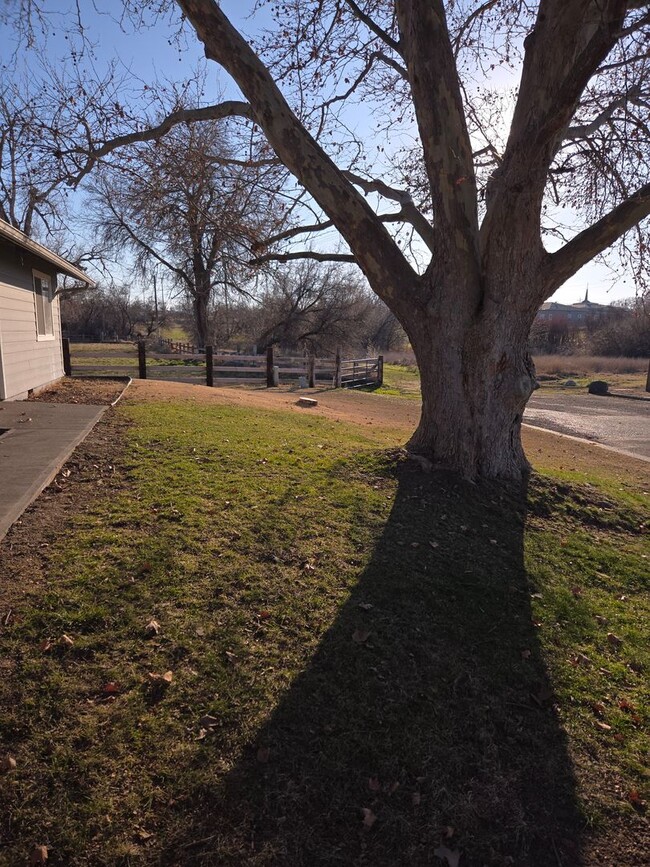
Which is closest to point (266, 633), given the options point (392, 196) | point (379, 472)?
point (379, 472)

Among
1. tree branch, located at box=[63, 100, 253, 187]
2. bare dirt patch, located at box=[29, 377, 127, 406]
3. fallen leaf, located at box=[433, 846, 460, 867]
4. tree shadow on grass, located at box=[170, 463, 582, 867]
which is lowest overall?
fallen leaf, located at box=[433, 846, 460, 867]

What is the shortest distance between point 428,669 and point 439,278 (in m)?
4.25

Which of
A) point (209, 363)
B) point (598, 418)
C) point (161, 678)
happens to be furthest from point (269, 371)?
point (161, 678)

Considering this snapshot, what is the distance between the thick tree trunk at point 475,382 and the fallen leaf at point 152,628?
4003 mm

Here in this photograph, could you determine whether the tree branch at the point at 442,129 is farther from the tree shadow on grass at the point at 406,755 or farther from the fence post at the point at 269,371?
the fence post at the point at 269,371

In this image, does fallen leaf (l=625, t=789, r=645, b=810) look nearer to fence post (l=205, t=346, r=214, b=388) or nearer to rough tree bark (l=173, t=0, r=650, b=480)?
rough tree bark (l=173, t=0, r=650, b=480)

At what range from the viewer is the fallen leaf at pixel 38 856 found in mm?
1945

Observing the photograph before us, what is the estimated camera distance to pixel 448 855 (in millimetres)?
2150

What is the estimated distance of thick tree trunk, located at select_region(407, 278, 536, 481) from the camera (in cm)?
595

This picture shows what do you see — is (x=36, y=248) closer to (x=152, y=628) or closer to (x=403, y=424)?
(x=152, y=628)

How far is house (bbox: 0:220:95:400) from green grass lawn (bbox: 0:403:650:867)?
19.1ft

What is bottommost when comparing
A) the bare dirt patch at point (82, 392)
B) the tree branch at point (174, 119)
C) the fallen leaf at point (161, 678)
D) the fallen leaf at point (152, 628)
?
the fallen leaf at point (161, 678)

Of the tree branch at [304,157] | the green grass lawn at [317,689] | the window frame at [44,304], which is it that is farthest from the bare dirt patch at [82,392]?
the tree branch at [304,157]

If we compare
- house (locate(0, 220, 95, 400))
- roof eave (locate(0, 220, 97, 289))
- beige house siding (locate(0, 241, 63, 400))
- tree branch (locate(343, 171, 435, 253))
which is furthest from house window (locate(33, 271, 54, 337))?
tree branch (locate(343, 171, 435, 253))
